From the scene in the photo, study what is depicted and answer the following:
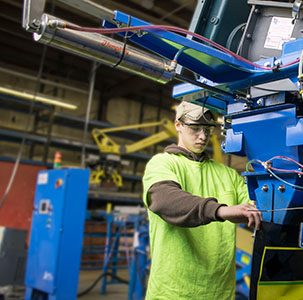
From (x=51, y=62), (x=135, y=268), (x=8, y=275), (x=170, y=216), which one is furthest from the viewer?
(x=51, y=62)

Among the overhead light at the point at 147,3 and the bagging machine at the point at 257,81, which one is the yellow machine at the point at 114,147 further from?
the bagging machine at the point at 257,81

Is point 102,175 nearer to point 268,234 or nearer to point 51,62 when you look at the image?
point 51,62

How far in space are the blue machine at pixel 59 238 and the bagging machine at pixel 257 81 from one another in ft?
9.69

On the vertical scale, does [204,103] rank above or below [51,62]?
below

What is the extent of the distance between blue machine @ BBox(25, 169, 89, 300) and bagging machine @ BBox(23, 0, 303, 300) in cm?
295

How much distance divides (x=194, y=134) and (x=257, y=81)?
48 centimetres

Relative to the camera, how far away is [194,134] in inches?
62.0

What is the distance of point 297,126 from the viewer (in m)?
1.04

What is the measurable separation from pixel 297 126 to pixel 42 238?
3645 millimetres

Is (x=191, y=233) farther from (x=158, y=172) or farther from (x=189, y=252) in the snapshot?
(x=158, y=172)

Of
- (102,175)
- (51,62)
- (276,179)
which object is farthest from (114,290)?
(276,179)

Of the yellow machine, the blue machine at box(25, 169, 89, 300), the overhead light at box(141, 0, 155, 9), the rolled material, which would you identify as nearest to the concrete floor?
the blue machine at box(25, 169, 89, 300)

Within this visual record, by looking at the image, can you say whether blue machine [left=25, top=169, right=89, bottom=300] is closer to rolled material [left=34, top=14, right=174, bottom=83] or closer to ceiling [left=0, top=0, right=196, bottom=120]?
ceiling [left=0, top=0, right=196, bottom=120]

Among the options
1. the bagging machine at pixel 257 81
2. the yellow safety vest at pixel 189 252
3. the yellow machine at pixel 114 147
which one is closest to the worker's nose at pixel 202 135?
the yellow safety vest at pixel 189 252
